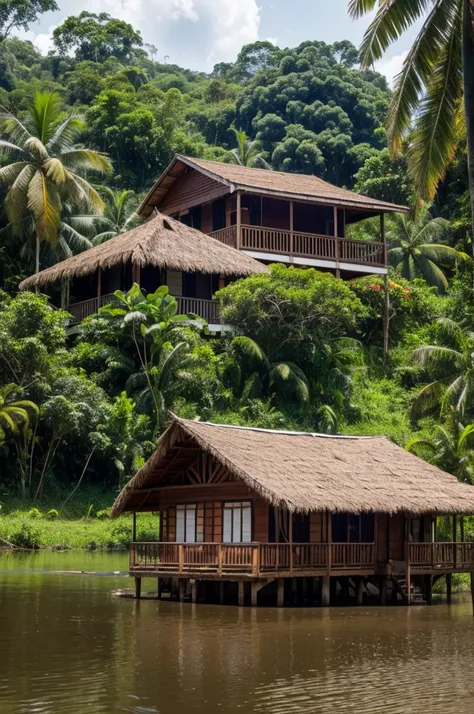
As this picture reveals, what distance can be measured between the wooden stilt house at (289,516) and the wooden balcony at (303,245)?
15.2 meters

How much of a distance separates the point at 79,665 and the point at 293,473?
789cm

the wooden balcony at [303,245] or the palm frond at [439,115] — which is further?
the wooden balcony at [303,245]

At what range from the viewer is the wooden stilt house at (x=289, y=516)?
21.5 metres

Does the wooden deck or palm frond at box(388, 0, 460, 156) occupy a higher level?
palm frond at box(388, 0, 460, 156)

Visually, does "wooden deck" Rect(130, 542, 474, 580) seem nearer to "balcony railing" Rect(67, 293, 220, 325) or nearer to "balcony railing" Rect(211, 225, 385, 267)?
"balcony railing" Rect(67, 293, 220, 325)

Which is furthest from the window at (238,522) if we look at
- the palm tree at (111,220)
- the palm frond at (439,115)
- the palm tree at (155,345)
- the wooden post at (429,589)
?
the palm tree at (111,220)

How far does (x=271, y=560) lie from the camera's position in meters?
21.5

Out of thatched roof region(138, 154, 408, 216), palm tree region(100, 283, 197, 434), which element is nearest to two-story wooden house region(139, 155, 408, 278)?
thatched roof region(138, 154, 408, 216)

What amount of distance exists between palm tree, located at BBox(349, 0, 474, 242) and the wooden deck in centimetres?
758

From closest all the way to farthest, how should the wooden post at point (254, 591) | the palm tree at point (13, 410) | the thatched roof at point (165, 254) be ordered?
the wooden post at point (254, 591)
the palm tree at point (13, 410)
the thatched roof at point (165, 254)

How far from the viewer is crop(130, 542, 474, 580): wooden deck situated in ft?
69.8

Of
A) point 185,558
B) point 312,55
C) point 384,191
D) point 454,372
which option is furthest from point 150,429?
point 312,55

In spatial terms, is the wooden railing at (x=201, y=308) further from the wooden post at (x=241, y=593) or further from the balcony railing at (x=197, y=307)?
the wooden post at (x=241, y=593)

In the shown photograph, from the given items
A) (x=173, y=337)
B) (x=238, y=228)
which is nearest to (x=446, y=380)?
(x=173, y=337)
